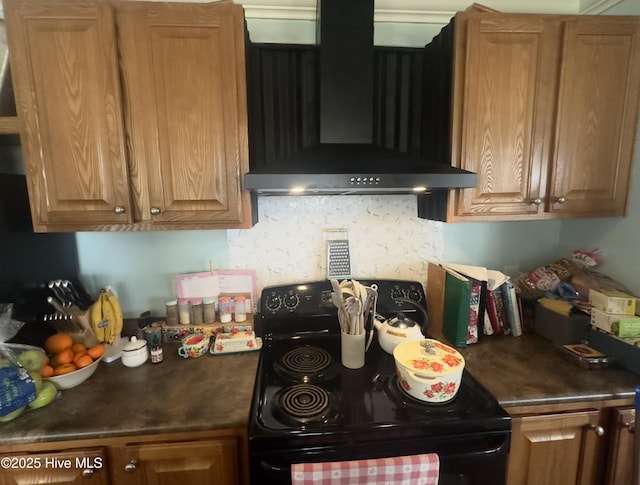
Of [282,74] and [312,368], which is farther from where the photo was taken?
[282,74]

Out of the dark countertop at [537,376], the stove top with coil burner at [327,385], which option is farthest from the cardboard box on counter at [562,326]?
the stove top with coil burner at [327,385]

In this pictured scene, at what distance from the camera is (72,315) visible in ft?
4.42

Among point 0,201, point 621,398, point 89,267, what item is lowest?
point 621,398

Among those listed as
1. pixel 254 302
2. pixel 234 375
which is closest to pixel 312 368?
pixel 234 375

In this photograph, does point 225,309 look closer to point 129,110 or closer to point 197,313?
point 197,313

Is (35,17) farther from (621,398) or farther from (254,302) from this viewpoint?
(621,398)

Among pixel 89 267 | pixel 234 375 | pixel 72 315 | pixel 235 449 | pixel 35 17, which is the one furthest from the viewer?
pixel 89 267

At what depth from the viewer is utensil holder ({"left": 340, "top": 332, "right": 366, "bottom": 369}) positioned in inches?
51.2

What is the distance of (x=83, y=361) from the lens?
121 centimetres

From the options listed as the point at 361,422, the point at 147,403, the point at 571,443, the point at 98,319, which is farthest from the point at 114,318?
the point at 571,443

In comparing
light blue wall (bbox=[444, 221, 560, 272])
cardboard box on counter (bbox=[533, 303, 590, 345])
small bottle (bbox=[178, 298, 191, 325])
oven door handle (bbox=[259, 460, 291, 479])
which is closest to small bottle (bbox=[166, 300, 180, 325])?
small bottle (bbox=[178, 298, 191, 325])

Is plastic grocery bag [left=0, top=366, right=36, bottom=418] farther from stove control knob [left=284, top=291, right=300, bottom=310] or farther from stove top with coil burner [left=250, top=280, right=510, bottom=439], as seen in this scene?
stove control knob [left=284, top=291, right=300, bottom=310]

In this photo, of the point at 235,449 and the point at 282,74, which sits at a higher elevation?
the point at 282,74

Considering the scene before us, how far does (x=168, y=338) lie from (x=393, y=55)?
5.46ft
